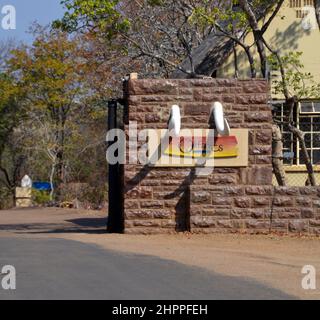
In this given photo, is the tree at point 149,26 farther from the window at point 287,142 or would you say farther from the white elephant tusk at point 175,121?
the white elephant tusk at point 175,121

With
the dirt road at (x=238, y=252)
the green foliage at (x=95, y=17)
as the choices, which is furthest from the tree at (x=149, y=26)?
the dirt road at (x=238, y=252)

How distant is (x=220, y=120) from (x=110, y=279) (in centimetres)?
568

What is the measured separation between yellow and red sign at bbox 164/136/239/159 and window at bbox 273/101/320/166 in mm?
5644

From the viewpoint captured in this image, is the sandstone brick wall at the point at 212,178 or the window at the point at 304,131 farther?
the window at the point at 304,131

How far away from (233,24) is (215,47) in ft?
5.98

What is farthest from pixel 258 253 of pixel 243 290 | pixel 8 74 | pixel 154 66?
pixel 8 74

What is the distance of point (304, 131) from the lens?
21.6 meters

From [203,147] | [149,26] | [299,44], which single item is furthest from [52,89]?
[203,147]

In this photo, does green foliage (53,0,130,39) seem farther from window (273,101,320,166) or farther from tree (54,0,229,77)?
window (273,101,320,166)

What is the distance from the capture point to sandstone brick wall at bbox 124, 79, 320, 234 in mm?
15070

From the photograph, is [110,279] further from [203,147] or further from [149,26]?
[149,26]

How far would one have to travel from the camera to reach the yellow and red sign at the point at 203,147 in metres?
15.1

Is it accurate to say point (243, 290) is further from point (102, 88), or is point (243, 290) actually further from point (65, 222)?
point (102, 88)

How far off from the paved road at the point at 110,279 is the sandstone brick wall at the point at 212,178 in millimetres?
2965
